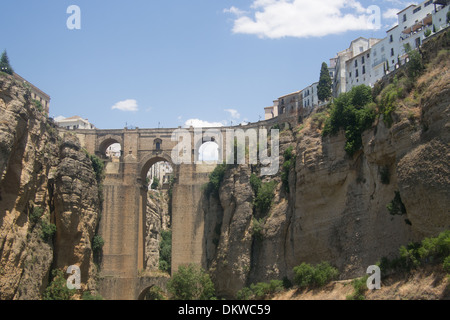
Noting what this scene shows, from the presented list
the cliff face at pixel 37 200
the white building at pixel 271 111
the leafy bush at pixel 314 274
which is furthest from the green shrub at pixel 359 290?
the white building at pixel 271 111

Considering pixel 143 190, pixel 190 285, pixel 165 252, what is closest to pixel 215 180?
pixel 143 190

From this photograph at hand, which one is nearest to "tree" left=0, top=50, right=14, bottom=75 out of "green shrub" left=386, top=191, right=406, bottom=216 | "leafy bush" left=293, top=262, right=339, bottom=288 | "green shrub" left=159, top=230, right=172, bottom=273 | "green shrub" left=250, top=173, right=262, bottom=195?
"green shrub" left=159, top=230, right=172, bottom=273

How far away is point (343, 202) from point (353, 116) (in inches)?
214

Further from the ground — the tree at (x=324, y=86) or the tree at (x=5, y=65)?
the tree at (x=5, y=65)

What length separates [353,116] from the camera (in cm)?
4006

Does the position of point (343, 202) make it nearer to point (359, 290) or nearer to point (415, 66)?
point (359, 290)

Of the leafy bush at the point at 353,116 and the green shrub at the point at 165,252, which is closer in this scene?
the leafy bush at the point at 353,116

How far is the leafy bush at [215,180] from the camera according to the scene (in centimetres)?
5362

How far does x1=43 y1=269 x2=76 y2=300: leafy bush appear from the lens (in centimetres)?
4706

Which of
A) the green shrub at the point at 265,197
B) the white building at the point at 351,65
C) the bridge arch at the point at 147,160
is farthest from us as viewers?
the bridge arch at the point at 147,160

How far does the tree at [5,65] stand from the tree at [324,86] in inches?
1046

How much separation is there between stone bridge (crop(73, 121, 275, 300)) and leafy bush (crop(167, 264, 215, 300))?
122 inches

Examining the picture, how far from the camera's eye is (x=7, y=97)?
42.1 m

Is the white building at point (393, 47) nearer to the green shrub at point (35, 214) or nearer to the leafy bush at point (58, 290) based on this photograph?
the green shrub at point (35, 214)
